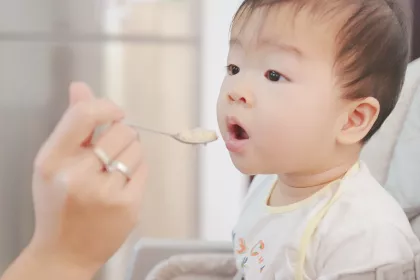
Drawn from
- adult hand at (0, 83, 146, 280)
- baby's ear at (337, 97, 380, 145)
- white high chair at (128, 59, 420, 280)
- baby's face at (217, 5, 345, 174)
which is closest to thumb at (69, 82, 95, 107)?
adult hand at (0, 83, 146, 280)

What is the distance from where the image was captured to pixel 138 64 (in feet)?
6.48

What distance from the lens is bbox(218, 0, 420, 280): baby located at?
2.46ft

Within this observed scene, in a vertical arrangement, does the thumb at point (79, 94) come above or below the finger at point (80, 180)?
above

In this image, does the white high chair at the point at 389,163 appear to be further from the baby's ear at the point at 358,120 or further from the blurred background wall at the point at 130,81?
the blurred background wall at the point at 130,81

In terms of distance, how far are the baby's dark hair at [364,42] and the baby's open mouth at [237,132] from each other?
0.47 feet

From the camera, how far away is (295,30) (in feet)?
2.48

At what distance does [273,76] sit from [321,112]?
3.1 inches

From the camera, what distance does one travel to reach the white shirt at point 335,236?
73 cm

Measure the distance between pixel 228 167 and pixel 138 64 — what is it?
47 centimetres

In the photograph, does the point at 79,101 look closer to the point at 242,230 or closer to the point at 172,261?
the point at 242,230

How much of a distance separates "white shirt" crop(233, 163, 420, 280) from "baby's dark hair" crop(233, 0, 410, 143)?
0.44 ft

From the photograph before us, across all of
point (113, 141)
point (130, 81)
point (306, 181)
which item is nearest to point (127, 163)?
point (113, 141)

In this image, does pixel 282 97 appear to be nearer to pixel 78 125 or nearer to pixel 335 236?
pixel 335 236

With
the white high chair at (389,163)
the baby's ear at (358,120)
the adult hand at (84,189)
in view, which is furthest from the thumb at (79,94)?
the white high chair at (389,163)
